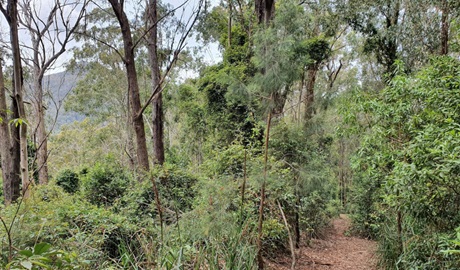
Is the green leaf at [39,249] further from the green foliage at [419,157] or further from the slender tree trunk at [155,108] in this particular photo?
the slender tree trunk at [155,108]

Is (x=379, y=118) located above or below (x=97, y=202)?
above

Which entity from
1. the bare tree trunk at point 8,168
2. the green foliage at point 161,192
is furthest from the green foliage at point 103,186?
the bare tree trunk at point 8,168

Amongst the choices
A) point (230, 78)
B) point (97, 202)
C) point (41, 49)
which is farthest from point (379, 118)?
point (41, 49)

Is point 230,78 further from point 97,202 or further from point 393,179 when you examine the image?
point 97,202

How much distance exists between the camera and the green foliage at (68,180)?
28.5 ft

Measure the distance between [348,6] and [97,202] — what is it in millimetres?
8281

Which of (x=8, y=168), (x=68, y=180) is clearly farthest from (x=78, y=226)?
(x=68, y=180)

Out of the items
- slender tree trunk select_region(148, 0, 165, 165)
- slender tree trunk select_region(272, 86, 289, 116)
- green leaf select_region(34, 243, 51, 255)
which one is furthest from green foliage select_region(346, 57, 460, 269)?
slender tree trunk select_region(148, 0, 165, 165)

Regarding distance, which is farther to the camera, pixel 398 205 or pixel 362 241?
pixel 362 241

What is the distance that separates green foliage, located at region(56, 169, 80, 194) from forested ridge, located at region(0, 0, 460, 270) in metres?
0.04

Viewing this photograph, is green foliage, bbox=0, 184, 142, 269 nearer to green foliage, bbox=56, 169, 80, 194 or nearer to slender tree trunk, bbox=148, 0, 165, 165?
slender tree trunk, bbox=148, 0, 165, 165

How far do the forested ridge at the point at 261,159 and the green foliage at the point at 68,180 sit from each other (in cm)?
4

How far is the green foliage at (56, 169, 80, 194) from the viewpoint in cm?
867

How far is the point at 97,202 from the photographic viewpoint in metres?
6.45
